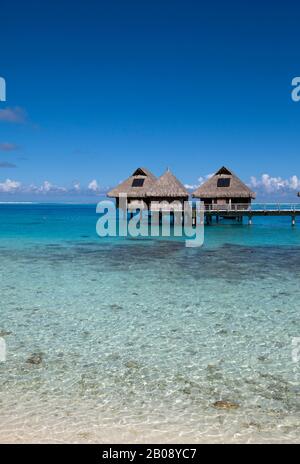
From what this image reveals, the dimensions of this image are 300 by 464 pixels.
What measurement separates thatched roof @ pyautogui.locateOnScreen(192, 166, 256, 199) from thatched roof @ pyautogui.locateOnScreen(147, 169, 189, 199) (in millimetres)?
1919

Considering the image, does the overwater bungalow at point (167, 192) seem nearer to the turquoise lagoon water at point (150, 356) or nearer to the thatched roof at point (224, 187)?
the thatched roof at point (224, 187)

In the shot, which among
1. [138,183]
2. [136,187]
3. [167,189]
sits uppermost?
[138,183]

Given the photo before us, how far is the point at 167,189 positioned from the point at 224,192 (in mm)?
4996

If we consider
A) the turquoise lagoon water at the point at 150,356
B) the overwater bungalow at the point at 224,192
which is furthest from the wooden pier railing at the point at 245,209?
Answer: the turquoise lagoon water at the point at 150,356

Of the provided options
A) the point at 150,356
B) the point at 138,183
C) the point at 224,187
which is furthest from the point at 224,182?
the point at 150,356

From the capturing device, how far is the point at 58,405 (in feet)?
15.9

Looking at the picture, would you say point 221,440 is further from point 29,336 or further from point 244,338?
point 29,336

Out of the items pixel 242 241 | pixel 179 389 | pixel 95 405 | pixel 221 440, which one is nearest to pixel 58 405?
pixel 95 405

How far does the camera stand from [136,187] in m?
37.0

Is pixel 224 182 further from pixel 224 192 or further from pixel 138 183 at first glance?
pixel 138 183

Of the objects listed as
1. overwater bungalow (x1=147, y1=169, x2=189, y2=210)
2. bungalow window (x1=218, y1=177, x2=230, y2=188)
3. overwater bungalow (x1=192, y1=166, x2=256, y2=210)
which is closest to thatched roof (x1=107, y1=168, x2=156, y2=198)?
overwater bungalow (x1=147, y1=169, x2=189, y2=210)

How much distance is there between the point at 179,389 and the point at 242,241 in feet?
65.6

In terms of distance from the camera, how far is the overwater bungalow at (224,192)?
33844mm

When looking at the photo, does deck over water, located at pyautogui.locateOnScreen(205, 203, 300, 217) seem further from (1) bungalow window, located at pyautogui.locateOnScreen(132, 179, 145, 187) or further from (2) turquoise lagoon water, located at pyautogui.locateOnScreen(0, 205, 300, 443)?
(2) turquoise lagoon water, located at pyautogui.locateOnScreen(0, 205, 300, 443)
